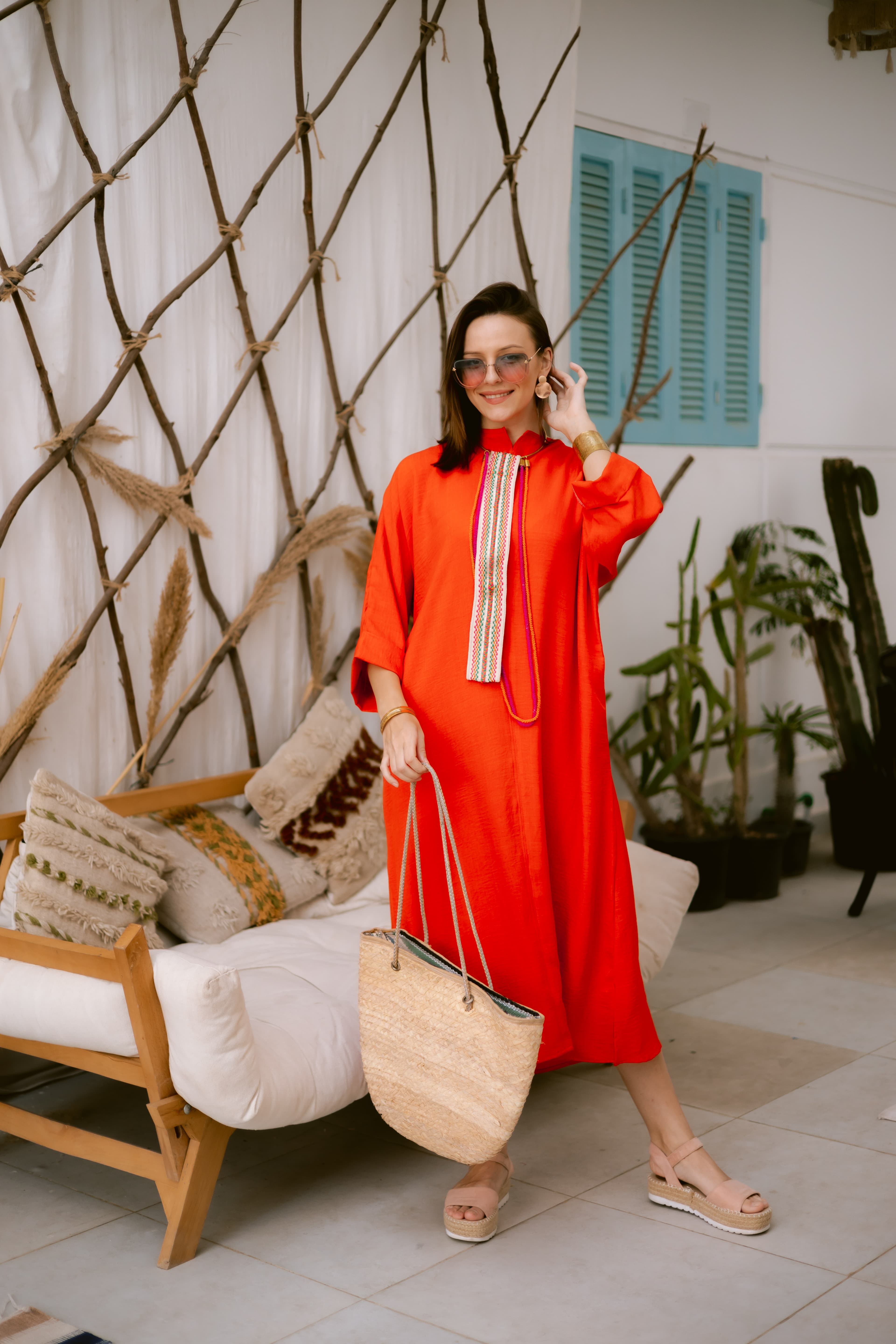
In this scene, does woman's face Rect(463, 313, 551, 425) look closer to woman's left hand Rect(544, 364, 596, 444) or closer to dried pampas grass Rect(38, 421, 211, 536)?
woman's left hand Rect(544, 364, 596, 444)

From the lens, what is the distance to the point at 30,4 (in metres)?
2.66

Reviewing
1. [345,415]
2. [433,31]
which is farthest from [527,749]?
[433,31]

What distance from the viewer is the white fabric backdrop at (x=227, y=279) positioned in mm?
2760

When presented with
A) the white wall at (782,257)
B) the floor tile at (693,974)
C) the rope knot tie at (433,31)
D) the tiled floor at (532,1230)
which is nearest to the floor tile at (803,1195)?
the tiled floor at (532,1230)

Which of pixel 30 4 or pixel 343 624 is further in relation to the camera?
pixel 343 624

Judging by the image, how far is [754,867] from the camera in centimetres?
439

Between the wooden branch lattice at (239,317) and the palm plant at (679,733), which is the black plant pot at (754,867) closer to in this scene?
the palm plant at (679,733)

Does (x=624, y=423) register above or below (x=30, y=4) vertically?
below

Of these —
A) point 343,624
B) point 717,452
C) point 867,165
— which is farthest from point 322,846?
point 867,165

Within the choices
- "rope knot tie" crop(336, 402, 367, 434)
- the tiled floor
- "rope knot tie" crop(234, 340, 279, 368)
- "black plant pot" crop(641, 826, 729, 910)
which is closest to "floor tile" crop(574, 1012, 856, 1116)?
the tiled floor

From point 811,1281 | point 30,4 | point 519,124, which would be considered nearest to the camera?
point 811,1281

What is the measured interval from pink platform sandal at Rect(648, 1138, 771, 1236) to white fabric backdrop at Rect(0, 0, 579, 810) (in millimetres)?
1426

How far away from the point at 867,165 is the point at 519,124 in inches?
91.1

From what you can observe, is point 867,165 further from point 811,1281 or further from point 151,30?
point 811,1281
